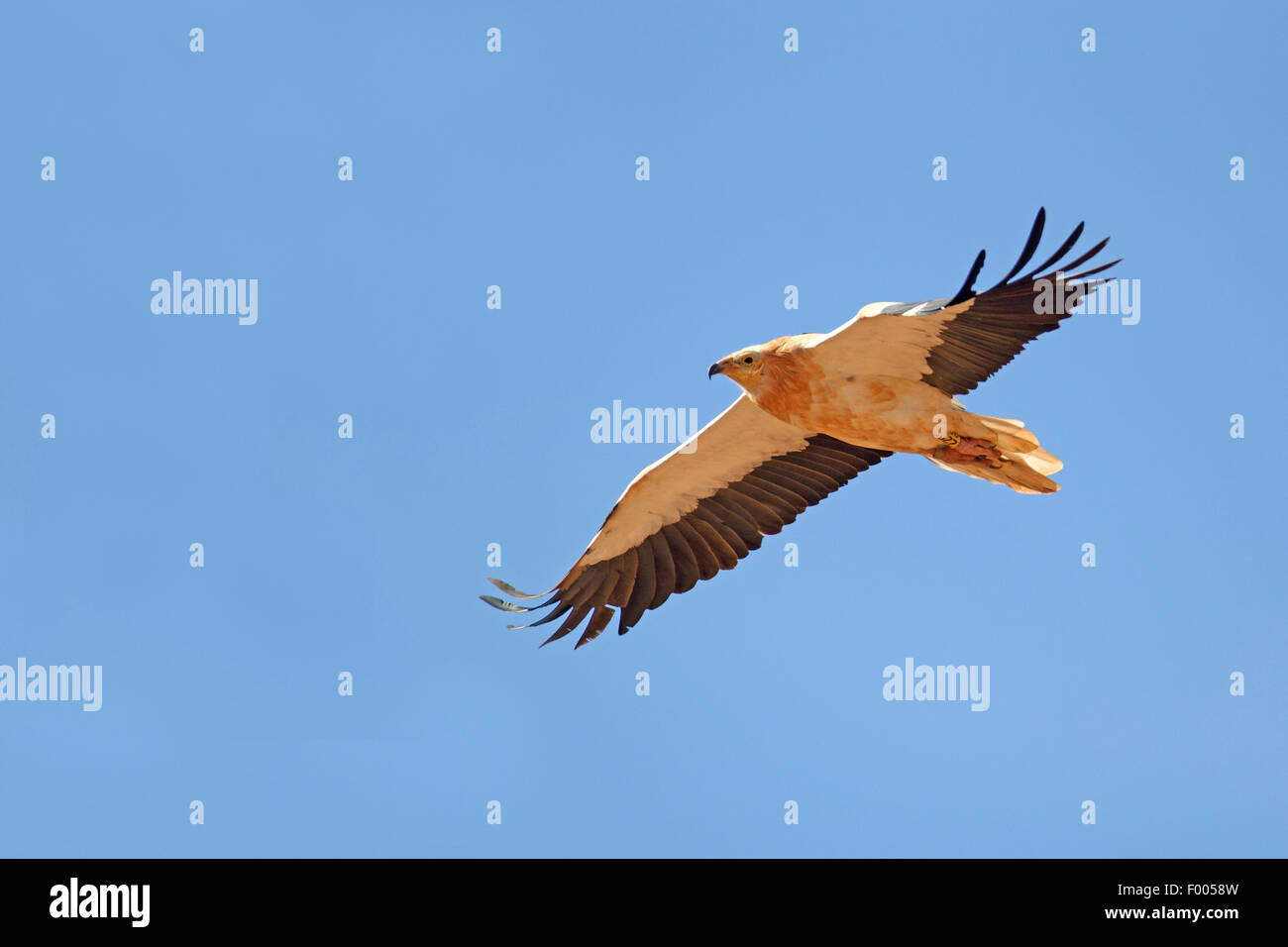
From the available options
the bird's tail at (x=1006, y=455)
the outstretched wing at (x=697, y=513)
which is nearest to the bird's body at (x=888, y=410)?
the bird's tail at (x=1006, y=455)

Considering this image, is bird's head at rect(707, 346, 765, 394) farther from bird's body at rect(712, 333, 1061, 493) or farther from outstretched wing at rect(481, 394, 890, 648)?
outstretched wing at rect(481, 394, 890, 648)

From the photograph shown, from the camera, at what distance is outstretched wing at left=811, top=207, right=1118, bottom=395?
9.73 m

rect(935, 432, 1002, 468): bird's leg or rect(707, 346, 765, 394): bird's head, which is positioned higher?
rect(707, 346, 765, 394): bird's head

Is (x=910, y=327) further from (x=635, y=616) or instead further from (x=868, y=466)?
(x=635, y=616)

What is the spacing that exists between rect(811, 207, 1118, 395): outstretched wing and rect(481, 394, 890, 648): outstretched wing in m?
1.32

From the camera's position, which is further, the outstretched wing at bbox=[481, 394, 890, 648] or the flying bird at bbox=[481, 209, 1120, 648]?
the outstretched wing at bbox=[481, 394, 890, 648]

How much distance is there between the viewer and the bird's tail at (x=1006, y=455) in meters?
10.4

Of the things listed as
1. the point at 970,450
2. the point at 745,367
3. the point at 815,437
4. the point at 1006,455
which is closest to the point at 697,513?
the point at 815,437

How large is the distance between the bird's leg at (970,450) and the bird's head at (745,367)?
144cm

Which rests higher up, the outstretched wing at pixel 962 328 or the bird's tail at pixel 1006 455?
the outstretched wing at pixel 962 328

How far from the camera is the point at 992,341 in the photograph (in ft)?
34.1

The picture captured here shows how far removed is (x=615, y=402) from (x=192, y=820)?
5237 mm

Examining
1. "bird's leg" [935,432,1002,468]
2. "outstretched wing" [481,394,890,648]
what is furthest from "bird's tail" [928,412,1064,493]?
"outstretched wing" [481,394,890,648]

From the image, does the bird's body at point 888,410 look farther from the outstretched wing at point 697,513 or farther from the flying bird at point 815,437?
the outstretched wing at point 697,513
